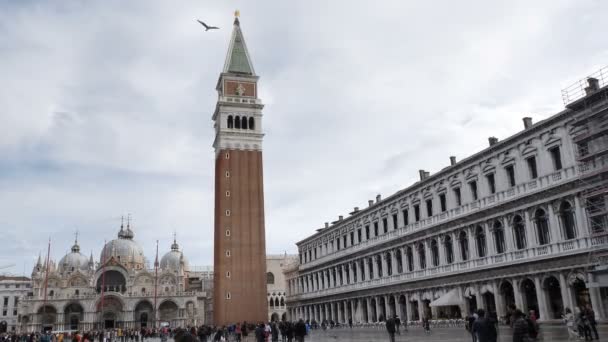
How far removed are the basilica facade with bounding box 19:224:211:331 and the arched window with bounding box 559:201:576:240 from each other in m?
63.6

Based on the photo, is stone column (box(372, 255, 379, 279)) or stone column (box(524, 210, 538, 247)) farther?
stone column (box(372, 255, 379, 279))

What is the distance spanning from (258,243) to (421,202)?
2378 centimetres

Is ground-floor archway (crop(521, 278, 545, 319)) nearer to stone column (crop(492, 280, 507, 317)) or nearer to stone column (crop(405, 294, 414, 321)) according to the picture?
stone column (crop(492, 280, 507, 317))

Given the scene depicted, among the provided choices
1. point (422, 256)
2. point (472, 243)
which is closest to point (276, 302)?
point (422, 256)

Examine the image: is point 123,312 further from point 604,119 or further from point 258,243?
point 604,119

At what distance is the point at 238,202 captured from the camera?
202 feet

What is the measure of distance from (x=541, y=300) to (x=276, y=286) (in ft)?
207

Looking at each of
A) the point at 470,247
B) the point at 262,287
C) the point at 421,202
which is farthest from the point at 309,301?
the point at 470,247

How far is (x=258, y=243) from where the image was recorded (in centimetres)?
6112

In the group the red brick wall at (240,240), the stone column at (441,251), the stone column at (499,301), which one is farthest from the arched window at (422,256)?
the red brick wall at (240,240)

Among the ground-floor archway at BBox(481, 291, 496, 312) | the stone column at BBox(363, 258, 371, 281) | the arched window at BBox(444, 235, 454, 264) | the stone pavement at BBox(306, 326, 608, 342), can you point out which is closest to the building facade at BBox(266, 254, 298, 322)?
the stone column at BBox(363, 258, 371, 281)

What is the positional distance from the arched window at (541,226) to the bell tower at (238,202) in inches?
1356

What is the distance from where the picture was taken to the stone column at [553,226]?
29531 mm

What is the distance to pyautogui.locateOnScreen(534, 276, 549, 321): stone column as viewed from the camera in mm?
30250
